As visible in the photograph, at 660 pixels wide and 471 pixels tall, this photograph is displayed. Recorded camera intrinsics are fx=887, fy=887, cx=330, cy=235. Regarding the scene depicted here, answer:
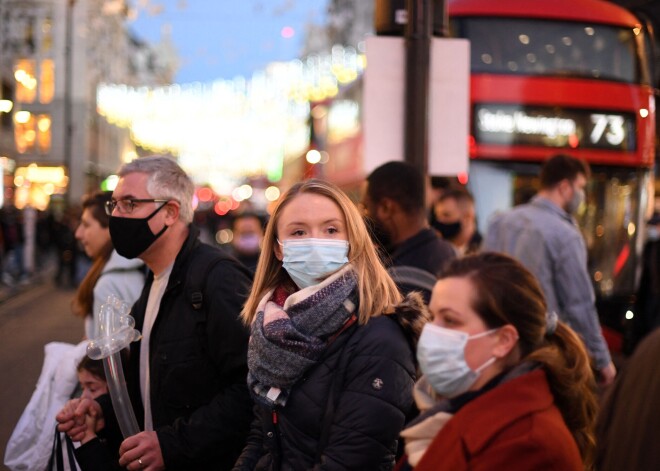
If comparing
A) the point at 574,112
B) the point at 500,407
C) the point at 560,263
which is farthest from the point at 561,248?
the point at 574,112

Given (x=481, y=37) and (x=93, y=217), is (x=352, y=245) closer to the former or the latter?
(x=93, y=217)

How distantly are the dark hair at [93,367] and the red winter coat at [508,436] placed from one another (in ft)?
7.44

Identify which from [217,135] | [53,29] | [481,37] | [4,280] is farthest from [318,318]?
[217,135]

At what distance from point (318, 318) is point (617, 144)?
9.08 meters

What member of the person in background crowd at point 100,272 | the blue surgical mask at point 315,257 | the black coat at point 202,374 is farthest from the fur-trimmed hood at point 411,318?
the person in background crowd at point 100,272

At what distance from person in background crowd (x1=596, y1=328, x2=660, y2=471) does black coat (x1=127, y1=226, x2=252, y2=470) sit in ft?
6.34

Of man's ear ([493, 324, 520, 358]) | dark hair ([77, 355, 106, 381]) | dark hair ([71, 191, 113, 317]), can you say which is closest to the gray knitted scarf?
man's ear ([493, 324, 520, 358])

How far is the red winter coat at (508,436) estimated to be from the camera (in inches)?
80.7

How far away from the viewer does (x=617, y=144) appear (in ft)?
35.8

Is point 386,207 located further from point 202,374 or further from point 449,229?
point 449,229

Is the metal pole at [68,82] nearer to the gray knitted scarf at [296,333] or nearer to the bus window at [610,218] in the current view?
the bus window at [610,218]

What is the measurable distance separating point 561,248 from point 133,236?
2.81 m

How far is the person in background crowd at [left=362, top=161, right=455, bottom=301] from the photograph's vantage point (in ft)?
14.7

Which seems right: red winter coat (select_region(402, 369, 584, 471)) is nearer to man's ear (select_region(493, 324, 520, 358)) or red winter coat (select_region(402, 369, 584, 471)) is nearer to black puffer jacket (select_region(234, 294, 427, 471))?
man's ear (select_region(493, 324, 520, 358))
